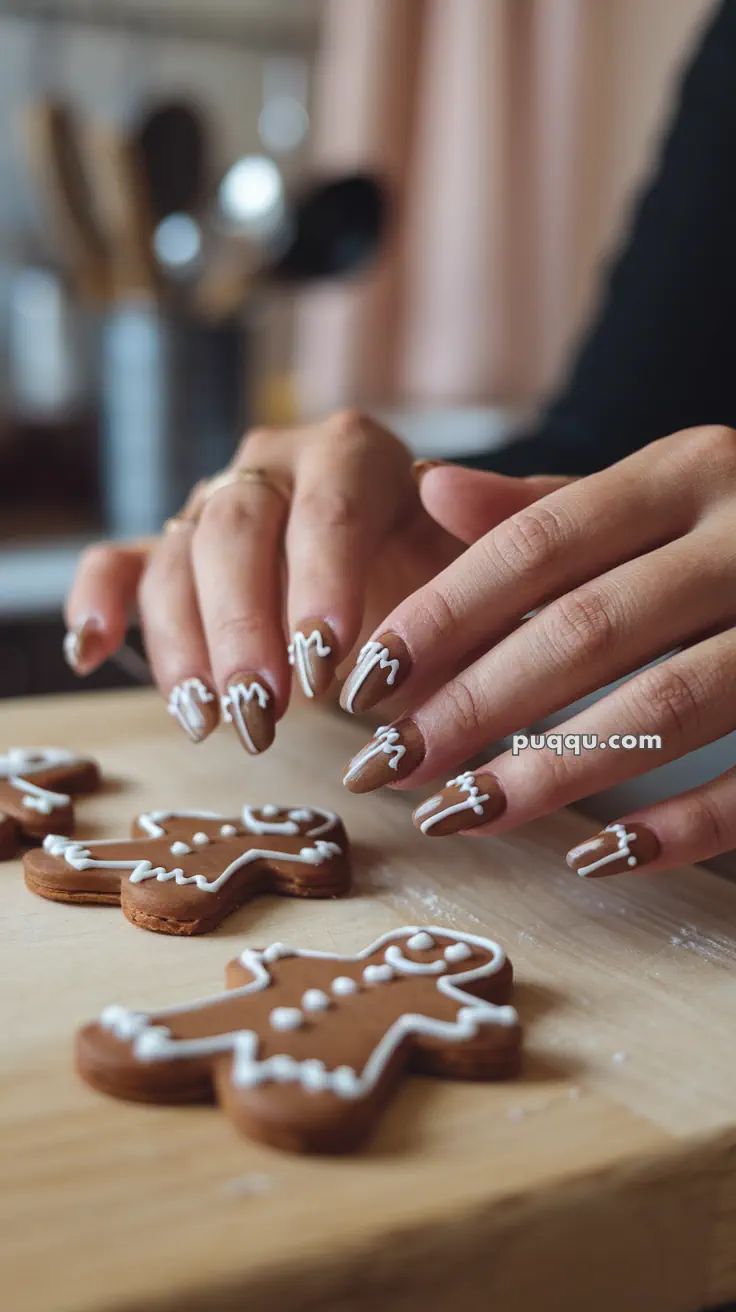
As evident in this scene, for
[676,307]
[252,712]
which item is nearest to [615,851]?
[252,712]

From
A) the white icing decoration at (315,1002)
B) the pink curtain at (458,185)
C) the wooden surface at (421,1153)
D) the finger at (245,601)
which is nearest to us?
the wooden surface at (421,1153)

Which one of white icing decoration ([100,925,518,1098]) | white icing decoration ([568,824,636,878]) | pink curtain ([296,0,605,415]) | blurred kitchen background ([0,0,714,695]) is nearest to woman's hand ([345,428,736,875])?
white icing decoration ([568,824,636,878])

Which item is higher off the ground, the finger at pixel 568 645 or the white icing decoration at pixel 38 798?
the finger at pixel 568 645

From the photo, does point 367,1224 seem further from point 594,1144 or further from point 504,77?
point 504,77

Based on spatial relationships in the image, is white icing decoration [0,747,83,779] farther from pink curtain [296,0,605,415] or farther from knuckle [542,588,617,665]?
pink curtain [296,0,605,415]

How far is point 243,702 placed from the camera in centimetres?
65

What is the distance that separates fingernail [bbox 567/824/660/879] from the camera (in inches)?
21.6

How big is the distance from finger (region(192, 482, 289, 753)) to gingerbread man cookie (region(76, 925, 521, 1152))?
0.18m

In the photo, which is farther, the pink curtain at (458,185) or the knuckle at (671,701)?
the pink curtain at (458,185)

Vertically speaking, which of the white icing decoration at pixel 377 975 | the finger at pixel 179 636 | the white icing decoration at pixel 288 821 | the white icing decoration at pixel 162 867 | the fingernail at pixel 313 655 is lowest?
the white icing decoration at pixel 288 821

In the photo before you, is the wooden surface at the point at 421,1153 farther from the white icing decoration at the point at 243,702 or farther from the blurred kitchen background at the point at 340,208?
the blurred kitchen background at the point at 340,208

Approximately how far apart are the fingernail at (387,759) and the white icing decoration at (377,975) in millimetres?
112

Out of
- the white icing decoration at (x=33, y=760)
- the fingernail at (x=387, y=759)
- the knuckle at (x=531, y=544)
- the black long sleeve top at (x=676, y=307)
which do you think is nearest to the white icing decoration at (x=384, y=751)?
the fingernail at (x=387, y=759)

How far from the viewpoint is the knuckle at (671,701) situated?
1.89 feet
